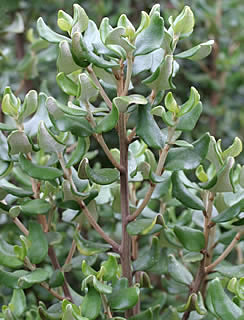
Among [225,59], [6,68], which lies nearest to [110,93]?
[6,68]

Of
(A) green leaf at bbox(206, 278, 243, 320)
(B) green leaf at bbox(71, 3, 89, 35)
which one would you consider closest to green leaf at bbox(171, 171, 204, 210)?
(A) green leaf at bbox(206, 278, 243, 320)

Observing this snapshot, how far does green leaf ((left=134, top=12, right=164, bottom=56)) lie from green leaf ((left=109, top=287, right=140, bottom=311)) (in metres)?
0.26

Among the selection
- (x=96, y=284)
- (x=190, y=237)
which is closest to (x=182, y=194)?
(x=190, y=237)

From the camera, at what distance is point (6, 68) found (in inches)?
50.1

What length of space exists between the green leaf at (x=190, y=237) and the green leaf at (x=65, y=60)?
0.24 m

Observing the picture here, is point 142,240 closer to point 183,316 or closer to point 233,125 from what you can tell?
point 183,316

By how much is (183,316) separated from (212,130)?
89 centimetres

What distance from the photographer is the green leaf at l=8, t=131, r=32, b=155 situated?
0.60m

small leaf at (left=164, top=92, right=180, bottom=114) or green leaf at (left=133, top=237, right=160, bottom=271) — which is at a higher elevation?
small leaf at (left=164, top=92, right=180, bottom=114)

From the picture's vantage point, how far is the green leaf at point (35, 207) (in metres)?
0.64

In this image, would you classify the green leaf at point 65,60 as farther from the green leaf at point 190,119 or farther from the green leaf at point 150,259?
the green leaf at point 150,259

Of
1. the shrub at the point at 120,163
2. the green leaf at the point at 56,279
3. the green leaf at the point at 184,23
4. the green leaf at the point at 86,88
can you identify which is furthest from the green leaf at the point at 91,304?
the green leaf at the point at 184,23

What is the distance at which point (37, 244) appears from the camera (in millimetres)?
640

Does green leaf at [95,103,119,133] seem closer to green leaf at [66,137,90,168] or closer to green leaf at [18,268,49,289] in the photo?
green leaf at [66,137,90,168]
